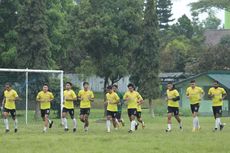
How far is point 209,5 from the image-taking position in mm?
86250

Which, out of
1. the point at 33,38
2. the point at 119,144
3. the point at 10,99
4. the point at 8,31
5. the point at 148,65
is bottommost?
the point at 119,144

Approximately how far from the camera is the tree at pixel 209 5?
8144 cm

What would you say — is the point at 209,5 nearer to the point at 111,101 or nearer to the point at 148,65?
the point at 148,65

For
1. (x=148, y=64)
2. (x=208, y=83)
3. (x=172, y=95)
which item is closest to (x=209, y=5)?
(x=208, y=83)

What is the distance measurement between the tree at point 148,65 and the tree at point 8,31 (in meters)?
11.4

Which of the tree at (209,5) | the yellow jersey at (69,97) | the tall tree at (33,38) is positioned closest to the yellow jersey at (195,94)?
the yellow jersey at (69,97)

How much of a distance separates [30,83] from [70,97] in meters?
16.2

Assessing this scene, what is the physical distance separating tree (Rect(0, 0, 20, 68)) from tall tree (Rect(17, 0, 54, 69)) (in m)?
2.35

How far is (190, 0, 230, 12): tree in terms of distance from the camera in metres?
81.4

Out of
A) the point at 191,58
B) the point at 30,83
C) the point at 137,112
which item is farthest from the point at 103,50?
the point at 191,58

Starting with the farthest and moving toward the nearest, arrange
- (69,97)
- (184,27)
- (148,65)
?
1. (184,27)
2. (148,65)
3. (69,97)

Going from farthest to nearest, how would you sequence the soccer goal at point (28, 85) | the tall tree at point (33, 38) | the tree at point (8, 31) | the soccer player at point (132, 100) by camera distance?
the tree at point (8, 31) → the tall tree at point (33, 38) → the soccer goal at point (28, 85) → the soccer player at point (132, 100)

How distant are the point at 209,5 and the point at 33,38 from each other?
42514mm

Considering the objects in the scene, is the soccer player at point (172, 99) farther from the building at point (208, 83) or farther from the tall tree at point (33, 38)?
the building at point (208, 83)
